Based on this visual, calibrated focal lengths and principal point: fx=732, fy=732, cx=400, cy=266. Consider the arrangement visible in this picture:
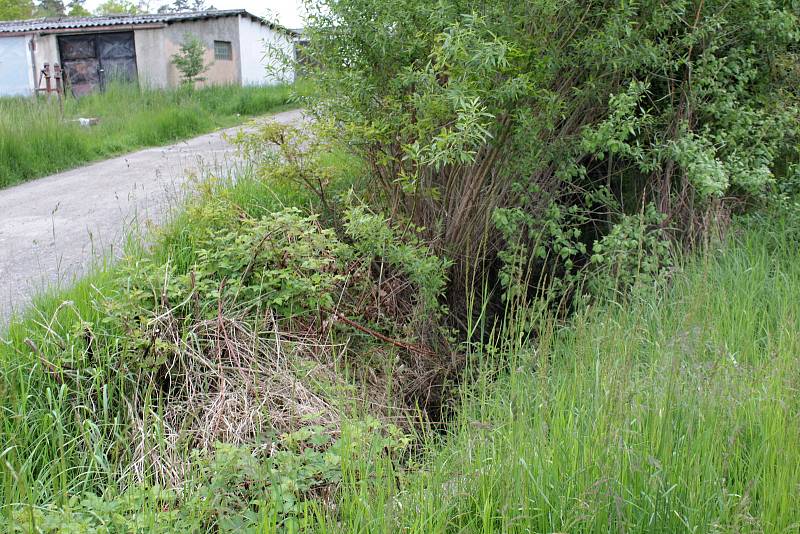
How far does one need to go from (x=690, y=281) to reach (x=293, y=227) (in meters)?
2.61

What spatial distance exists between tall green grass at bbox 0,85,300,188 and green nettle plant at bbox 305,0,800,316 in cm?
146

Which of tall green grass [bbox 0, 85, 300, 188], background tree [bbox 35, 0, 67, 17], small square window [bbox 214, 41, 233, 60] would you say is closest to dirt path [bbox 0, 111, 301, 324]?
tall green grass [bbox 0, 85, 300, 188]

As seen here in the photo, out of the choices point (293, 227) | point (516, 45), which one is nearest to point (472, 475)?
point (293, 227)

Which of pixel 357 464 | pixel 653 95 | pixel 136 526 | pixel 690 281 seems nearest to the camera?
pixel 136 526

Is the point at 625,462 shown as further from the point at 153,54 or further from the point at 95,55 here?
the point at 95,55

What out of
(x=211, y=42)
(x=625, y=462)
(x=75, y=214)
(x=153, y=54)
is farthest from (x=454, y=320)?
(x=211, y=42)

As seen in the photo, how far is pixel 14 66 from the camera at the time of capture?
24.5 meters

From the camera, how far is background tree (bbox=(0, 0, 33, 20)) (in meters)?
44.1

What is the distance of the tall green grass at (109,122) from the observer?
10508mm

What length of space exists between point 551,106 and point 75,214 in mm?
5041

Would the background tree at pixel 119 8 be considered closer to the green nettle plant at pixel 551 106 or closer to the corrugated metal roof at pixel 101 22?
the corrugated metal roof at pixel 101 22

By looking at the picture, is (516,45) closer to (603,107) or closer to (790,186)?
(603,107)

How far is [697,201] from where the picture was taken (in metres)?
6.09

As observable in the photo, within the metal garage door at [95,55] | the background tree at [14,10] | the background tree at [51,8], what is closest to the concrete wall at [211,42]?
the metal garage door at [95,55]
